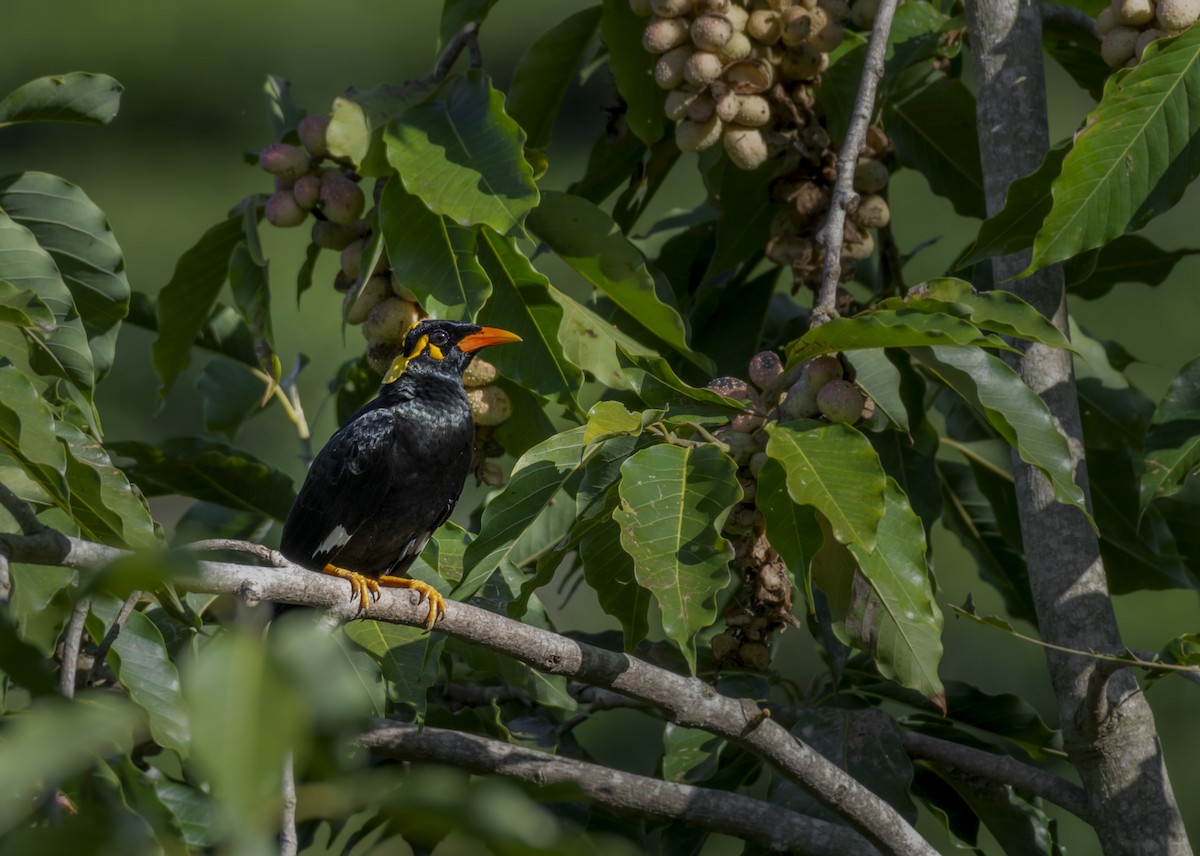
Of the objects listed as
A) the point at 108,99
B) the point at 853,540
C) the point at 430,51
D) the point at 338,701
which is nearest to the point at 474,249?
the point at 108,99

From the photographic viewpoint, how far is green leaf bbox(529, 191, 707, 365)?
2182mm

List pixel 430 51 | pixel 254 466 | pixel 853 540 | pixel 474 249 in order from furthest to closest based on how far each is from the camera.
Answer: pixel 430 51, pixel 254 466, pixel 474 249, pixel 853 540

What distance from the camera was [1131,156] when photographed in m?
1.87

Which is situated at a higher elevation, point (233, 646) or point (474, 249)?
point (233, 646)

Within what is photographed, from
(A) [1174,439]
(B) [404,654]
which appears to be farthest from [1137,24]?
(B) [404,654]

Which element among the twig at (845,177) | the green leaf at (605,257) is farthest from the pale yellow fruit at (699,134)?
the twig at (845,177)

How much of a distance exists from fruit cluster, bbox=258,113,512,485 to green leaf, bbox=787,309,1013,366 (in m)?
0.82

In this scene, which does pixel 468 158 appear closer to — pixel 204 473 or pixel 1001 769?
pixel 204 473

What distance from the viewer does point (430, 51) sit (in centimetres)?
732

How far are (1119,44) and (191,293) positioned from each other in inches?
68.1

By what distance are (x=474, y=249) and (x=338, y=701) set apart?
63.0 inches

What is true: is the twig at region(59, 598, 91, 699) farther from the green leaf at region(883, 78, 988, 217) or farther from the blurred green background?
the blurred green background

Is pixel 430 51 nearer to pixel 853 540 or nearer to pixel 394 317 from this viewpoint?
pixel 394 317

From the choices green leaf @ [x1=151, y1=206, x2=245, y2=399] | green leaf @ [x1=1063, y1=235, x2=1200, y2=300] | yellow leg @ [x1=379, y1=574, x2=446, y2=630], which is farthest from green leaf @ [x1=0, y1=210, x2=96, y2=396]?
green leaf @ [x1=1063, y1=235, x2=1200, y2=300]
